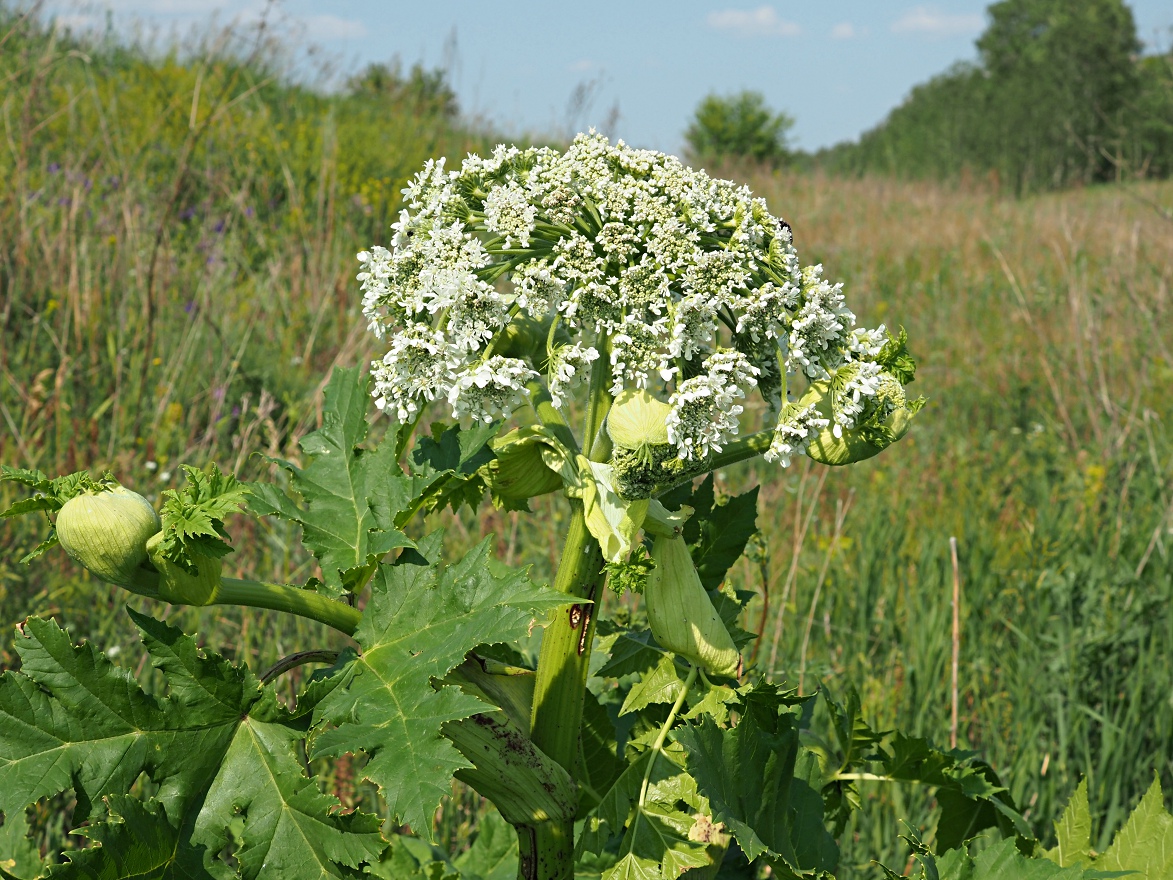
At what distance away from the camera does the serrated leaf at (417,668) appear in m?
0.93

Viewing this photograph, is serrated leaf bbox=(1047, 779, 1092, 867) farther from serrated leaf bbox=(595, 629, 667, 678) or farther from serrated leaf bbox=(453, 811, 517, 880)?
serrated leaf bbox=(453, 811, 517, 880)

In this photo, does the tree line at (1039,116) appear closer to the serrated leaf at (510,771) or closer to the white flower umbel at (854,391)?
the white flower umbel at (854,391)

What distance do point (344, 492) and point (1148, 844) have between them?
1.27 m

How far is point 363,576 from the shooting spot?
1160 millimetres

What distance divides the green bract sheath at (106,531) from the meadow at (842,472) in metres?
0.94

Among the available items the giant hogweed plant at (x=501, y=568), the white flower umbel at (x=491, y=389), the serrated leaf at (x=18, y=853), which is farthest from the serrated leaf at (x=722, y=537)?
the serrated leaf at (x=18, y=853)

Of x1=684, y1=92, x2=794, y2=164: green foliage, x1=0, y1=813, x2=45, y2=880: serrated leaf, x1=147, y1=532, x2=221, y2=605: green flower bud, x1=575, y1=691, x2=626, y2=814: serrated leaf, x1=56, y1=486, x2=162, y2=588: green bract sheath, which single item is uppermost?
x1=684, y1=92, x2=794, y2=164: green foliage

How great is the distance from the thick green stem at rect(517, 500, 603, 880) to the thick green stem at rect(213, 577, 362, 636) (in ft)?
0.84

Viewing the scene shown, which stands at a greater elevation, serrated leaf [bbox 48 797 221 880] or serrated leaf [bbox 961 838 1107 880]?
serrated leaf [bbox 48 797 221 880]

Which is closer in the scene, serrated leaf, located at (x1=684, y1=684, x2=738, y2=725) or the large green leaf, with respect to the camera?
the large green leaf

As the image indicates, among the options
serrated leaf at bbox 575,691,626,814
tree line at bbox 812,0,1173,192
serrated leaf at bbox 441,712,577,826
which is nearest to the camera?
serrated leaf at bbox 441,712,577,826

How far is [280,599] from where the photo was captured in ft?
3.54

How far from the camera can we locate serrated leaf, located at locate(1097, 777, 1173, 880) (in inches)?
53.7

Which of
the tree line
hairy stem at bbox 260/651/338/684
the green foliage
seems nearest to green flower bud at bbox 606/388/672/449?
hairy stem at bbox 260/651/338/684
